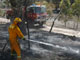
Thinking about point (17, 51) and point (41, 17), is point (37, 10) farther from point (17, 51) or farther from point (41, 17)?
point (17, 51)

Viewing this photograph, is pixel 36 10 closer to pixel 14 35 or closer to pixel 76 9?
pixel 76 9

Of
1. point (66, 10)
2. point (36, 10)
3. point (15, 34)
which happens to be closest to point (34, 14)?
point (36, 10)

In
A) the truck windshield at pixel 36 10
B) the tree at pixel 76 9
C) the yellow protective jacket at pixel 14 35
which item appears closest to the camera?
the yellow protective jacket at pixel 14 35

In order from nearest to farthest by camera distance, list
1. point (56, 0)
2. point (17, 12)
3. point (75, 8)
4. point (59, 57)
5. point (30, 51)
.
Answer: point (59, 57) < point (30, 51) < point (17, 12) < point (75, 8) < point (56, 0)

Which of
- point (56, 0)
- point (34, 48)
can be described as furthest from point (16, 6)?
point (56, 0)

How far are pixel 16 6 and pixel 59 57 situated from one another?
5.57 metres

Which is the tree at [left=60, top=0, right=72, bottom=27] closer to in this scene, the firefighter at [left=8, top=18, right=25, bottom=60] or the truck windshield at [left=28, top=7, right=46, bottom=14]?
the truck windshield at [left=28, top=7, right=46, bottom=14]

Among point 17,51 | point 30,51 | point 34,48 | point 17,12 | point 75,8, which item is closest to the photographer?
point 17,51

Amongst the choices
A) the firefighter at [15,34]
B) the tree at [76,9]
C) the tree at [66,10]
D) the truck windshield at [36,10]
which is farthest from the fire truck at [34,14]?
the firefighter at [15,34]

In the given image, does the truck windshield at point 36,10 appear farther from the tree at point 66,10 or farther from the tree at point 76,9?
the tree at point 76,9

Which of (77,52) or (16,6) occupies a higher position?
(16,6)

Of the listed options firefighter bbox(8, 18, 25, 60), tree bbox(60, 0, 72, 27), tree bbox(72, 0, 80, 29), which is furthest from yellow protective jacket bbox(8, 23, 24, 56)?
tree bbox(60, 0, 72, 27)

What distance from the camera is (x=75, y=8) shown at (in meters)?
16.8

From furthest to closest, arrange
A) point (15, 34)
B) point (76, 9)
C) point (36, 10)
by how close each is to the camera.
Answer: point (36, 10)
point (76, 9)
point (15, 34)
